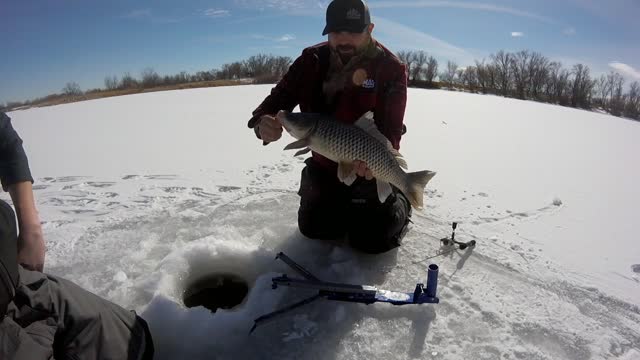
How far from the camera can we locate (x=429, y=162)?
5.68 meters

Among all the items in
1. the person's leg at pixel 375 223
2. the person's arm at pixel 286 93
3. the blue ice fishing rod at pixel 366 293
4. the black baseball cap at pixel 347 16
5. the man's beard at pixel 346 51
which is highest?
the black baseball cap at pixel 347 16

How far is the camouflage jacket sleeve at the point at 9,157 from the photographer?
1.63 m

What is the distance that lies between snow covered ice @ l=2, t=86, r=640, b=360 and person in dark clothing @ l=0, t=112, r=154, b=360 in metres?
0.45

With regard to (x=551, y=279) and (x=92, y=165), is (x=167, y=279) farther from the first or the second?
(x=92, y=165)

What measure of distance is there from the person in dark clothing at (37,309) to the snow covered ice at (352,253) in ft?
1.47

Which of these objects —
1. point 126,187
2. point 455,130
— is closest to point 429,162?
point 455,130

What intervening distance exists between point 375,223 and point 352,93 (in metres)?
0.97

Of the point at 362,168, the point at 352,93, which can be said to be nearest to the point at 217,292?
the point at 362,168

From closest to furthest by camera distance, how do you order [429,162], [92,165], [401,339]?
[401,339] < [92,165] < [429,162]

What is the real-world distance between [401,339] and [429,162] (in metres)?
3.95

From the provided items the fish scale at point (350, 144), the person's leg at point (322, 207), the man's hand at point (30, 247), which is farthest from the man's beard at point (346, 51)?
the man's hand at point (30, 247)

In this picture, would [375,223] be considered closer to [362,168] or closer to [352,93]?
[362,168]

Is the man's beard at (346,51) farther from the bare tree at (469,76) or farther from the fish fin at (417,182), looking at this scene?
the bare tree at (469,76)

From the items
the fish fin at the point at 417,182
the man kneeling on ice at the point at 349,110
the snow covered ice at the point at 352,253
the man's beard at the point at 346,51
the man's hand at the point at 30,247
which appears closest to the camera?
the man's hand at the point at 30,247
